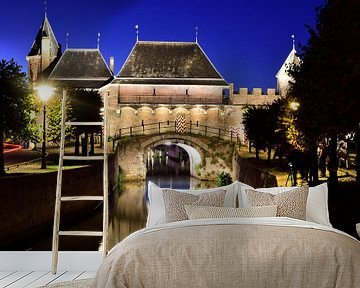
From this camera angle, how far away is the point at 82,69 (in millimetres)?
25953

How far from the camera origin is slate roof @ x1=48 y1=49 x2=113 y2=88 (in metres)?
25.1

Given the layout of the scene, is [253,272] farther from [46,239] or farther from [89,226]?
[89,226]

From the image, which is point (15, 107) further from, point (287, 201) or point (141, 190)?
point (287, 201)

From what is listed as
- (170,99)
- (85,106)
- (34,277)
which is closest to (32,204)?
(34,277)

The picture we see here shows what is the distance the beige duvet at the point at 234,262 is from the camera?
331cm

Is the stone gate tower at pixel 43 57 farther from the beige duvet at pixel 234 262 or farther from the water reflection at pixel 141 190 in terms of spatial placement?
the beige duvet at pixel 234 262

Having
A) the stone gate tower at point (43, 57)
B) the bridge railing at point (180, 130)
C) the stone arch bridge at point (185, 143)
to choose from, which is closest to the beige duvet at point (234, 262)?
the stone arch bridge at point (185, 143)

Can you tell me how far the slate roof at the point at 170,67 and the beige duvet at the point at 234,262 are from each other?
18.4 meters

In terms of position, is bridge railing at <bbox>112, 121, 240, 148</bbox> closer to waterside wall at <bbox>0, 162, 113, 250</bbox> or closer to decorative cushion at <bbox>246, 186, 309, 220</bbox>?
waterside wall at <bbox>0, 162, 113, 250</bbox>

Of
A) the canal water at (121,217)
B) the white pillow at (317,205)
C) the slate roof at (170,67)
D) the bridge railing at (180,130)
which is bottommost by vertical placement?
the canal water at (121,217)

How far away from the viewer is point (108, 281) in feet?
10.8

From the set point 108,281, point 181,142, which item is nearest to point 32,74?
point 181,142

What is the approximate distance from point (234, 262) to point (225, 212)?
0.74 meters

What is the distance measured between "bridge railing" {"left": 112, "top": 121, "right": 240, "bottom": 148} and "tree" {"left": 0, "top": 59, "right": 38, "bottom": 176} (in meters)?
7.24
